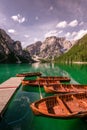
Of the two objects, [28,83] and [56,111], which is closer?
[56,111]

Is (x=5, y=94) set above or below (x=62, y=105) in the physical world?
below

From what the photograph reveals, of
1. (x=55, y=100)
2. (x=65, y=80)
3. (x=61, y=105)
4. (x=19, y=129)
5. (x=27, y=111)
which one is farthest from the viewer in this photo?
(x=65, y=80)

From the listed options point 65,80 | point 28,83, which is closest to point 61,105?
point 28,83

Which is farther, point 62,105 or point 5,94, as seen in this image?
point 5,94

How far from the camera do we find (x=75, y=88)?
30.9 meters

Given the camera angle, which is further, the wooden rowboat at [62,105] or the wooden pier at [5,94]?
the wooden pier at [5,94]

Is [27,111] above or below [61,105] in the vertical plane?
below

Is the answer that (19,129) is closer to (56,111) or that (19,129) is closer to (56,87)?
(56,111)

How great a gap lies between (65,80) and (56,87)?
57.5 feet

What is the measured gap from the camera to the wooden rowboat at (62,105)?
51.3 ft

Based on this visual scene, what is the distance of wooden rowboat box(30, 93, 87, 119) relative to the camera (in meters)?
15.6

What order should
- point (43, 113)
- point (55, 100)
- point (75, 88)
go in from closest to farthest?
point (43, 113), point (55, 100), point (75, 88)

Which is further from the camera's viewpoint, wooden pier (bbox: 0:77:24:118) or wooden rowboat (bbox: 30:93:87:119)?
wooden pier (bbox: 0:77:24:118)

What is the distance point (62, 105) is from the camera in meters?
17.3
